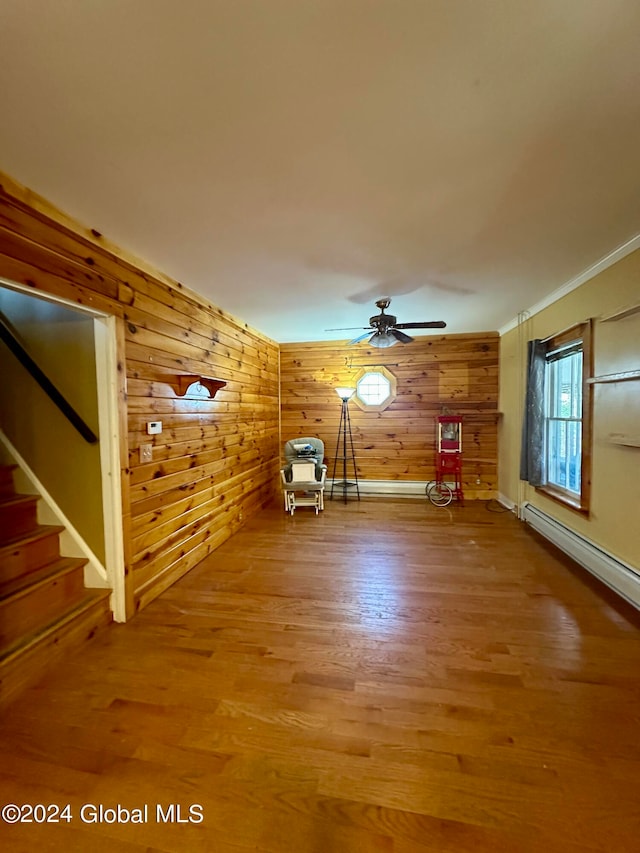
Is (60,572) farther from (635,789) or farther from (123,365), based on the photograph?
(635,789)

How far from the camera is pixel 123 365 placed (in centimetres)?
220

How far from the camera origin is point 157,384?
2547 mm

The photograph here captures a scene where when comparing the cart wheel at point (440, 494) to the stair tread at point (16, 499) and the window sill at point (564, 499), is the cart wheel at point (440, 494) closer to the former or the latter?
the window sill at point (564, 499)

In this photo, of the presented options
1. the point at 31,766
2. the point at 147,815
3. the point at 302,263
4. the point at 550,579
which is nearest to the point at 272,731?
the point at 147,815

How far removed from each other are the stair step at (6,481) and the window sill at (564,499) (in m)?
4.38

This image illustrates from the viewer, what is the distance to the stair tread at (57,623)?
65.1 inches

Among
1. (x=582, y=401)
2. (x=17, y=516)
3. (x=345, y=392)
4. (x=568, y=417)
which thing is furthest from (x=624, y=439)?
(x=17, y=516)

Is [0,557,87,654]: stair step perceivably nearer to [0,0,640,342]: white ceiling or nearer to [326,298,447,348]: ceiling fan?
[0,0,640,342]: white ceiling

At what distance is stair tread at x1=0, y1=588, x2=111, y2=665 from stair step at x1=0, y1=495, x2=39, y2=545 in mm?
556

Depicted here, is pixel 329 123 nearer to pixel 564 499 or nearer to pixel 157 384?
pixel 157 384

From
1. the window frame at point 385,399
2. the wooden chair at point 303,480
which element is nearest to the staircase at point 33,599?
the wooden chair at point 303,480

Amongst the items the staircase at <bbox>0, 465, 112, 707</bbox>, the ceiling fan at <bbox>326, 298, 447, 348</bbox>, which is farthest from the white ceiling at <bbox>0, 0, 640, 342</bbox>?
the staircase at <bbox>0, 465, 112, 707</bbox>

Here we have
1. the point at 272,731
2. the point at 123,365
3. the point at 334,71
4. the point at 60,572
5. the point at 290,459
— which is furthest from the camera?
the point at 290,459

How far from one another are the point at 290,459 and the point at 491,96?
13.6ft
